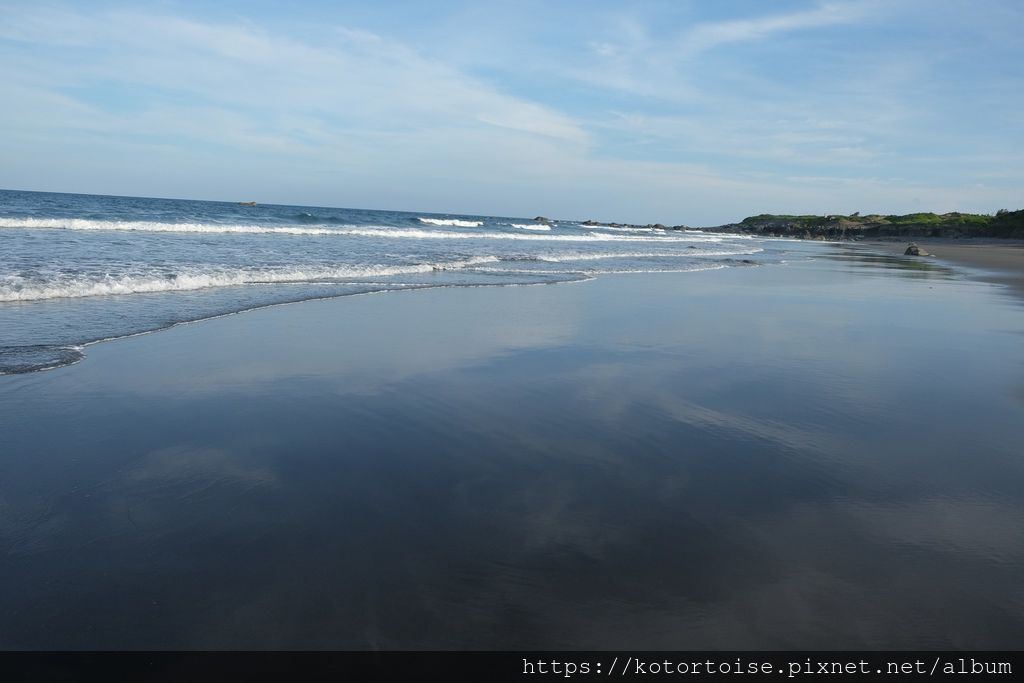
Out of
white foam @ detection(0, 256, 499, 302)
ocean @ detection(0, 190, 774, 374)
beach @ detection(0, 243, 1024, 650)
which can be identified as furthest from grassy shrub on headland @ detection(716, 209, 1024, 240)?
beach @ detection(0, 243, 1024, 650)

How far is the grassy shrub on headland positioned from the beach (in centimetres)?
5825

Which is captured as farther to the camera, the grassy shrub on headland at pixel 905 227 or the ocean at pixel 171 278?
the grassy shrub on headland at pixel 905 227

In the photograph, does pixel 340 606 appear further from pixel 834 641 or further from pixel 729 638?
pixel 834 641

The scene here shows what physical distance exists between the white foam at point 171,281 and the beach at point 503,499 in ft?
11.1

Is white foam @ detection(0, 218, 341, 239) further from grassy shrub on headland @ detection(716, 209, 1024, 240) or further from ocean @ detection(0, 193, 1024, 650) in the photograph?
grassy shrub on headland @ detection(716, 209, 1024, 240)

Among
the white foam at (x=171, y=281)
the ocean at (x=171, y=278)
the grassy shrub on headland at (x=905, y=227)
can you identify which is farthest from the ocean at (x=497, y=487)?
the grassy shrub on headland at (x=905, y=227)

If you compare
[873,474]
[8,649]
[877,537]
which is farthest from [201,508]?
[873,474]

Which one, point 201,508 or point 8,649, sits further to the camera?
point 201,508

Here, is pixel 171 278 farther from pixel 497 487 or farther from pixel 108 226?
pixel 108 226

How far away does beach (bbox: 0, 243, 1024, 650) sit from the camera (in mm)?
2596

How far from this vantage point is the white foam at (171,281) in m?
9.43

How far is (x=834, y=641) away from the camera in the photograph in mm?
2520

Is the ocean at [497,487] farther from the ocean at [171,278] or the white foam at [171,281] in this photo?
the white foam at [171,281]

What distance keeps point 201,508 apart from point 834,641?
3.12m
